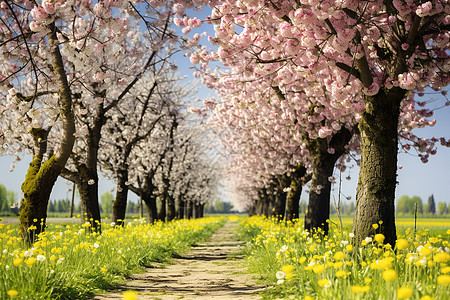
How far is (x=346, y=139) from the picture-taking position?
11.7 meters

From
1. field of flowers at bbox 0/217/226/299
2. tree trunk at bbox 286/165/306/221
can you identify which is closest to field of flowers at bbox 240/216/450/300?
field of flowers at bbox 0/217/226/299

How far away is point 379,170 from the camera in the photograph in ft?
21.7

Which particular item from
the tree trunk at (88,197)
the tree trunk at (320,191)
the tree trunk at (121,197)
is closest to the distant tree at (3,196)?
the tree trunk at (121,197)

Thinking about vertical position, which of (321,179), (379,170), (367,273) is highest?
(379,170)

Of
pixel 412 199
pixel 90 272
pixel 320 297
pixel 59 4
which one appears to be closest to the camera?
pixel 320 297

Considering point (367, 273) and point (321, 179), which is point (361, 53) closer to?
point (367, 273)

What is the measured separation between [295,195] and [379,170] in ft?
34.5

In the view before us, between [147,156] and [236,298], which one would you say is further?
[147,156]

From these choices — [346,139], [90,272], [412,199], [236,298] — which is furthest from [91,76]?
[412,199]

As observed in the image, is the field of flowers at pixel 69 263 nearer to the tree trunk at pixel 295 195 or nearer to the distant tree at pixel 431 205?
the tree trunk at pixel 295 195

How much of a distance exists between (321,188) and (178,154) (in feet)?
52.0

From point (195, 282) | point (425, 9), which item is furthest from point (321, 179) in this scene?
point (425, 9)

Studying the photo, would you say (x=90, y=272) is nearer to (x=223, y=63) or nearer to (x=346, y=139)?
(x=223, y=63)

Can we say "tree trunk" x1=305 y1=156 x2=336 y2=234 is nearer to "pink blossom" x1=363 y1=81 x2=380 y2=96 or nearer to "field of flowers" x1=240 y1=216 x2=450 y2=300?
"field of flowers" x1=240 y1=216 x2=450 y2=300
